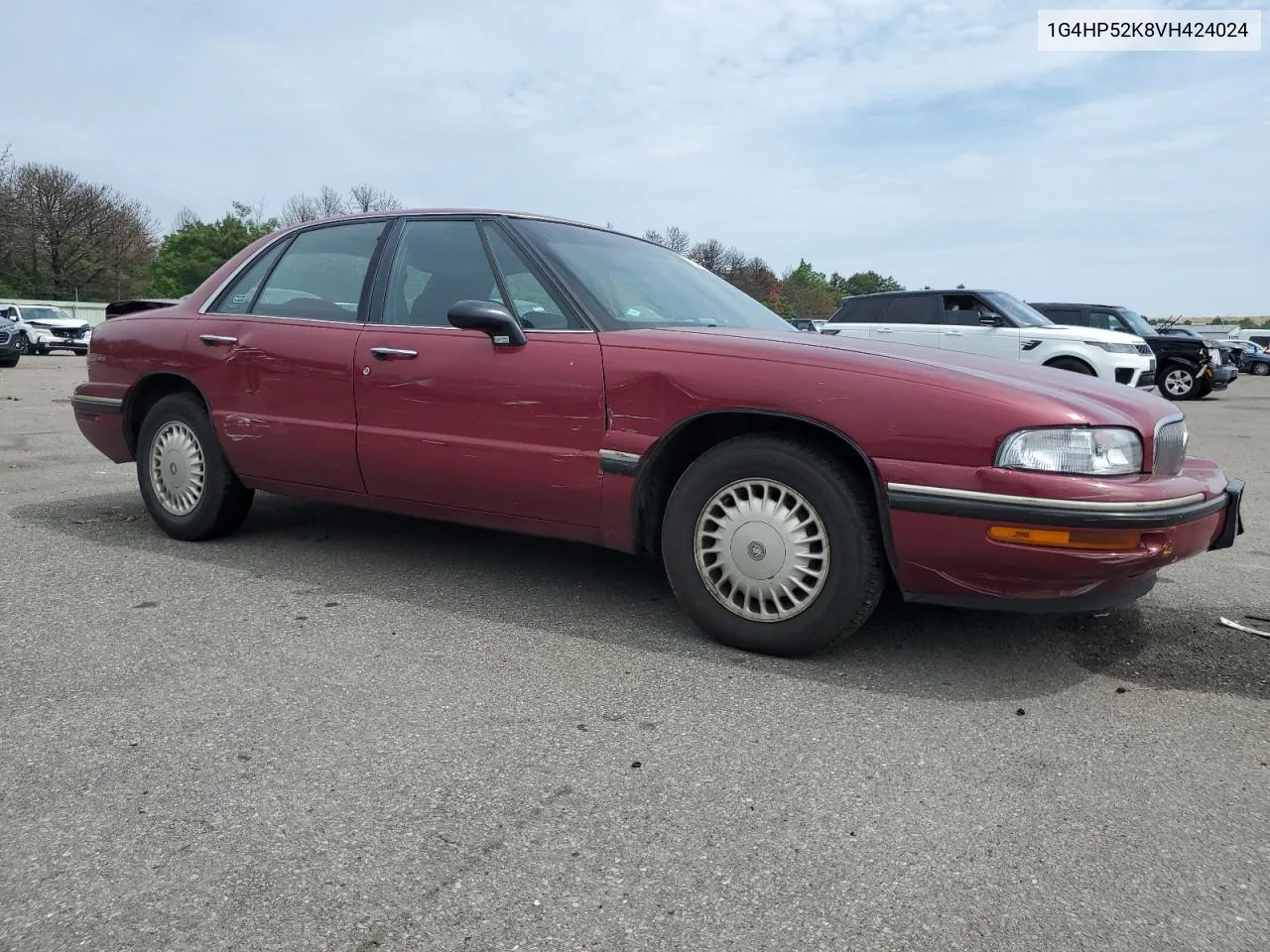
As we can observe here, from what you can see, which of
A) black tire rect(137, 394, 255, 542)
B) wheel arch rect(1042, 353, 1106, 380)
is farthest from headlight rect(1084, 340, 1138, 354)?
black tire rect(137, 394, 255, 542)

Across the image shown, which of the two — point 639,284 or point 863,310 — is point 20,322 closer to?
point 863,310

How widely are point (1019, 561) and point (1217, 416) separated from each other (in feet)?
48.3

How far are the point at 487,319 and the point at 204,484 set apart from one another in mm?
1951

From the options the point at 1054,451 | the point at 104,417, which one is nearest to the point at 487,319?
the point at 1054,451

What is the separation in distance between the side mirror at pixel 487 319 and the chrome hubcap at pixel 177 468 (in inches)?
71.2

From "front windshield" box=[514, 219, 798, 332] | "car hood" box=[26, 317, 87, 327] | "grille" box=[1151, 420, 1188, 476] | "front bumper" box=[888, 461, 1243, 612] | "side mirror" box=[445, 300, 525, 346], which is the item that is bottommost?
"front bumper" box=[888, 461, 1243, 612]

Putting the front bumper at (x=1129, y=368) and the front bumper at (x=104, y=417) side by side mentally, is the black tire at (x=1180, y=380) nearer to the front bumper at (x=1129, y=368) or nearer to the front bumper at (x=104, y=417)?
the front bumper at (x=1129, y=368)

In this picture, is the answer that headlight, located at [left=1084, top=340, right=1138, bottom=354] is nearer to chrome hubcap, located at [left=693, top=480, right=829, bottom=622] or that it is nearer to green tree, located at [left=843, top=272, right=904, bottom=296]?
chrome hubcap, located at [left=693, top=480, right=829, bottom=622]

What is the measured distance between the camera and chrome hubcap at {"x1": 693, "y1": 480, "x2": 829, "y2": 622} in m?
3.12

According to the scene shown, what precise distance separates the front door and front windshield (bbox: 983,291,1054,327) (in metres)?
10.6

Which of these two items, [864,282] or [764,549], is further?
[864,282]

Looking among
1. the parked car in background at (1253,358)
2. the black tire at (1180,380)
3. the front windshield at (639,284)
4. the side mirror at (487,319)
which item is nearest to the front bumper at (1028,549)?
the front windshield at (639,284)

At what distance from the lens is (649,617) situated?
11.9 ft

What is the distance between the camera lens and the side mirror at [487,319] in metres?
3.46
